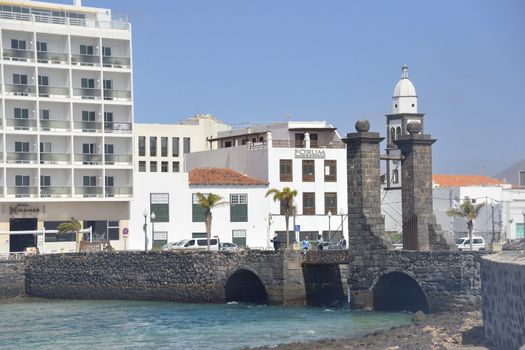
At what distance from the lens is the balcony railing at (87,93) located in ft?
226

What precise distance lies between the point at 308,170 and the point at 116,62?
14.0 meters

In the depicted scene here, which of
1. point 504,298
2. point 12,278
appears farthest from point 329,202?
point 504,298

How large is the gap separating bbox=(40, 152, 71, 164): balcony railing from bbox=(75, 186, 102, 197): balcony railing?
1839 mm

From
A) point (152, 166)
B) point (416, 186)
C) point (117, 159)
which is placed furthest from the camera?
point (152, 166)

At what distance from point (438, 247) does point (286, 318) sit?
735 centimetres

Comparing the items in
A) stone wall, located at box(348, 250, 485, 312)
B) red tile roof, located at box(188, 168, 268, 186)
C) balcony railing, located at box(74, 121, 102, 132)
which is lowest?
stone wall, located at box(348, 250, 485, 312)

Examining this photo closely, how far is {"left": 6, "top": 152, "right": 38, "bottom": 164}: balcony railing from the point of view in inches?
2635

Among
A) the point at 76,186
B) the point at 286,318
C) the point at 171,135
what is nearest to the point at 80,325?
the point at 286,318

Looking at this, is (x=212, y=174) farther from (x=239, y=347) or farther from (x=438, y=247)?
(x=239, y=347)

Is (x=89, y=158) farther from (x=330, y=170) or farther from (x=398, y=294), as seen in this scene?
(x=398, y=294)

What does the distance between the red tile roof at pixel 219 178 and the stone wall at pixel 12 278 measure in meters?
13.3

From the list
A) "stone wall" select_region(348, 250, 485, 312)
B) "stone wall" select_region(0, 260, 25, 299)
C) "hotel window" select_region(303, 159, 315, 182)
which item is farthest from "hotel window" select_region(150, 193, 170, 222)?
"stone wall" select_region(348, 250, 485, 312)

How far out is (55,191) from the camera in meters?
68.4

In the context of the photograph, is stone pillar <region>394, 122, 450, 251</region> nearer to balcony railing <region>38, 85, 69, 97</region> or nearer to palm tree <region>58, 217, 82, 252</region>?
palm tree <region>58, 217, 82, 252</region>
